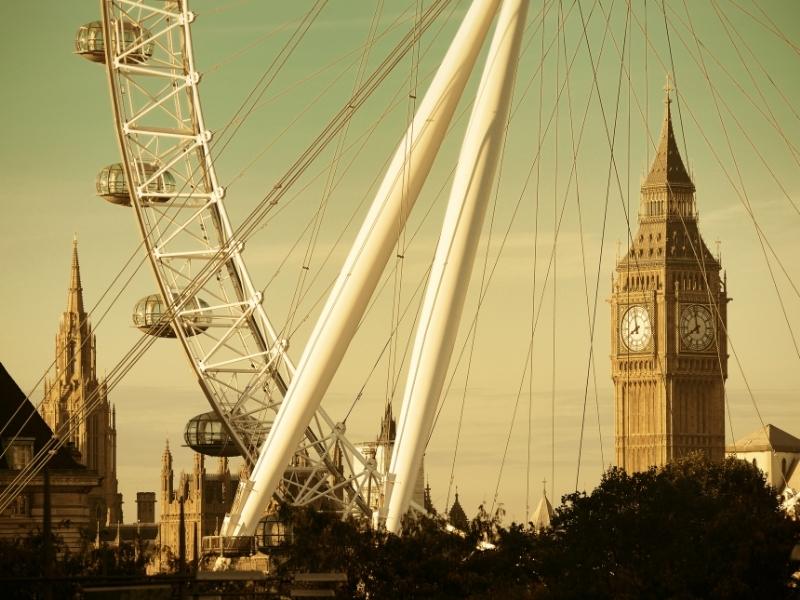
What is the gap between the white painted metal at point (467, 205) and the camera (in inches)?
2116

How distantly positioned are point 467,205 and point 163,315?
34534mm

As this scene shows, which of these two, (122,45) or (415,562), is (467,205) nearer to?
(415,562)

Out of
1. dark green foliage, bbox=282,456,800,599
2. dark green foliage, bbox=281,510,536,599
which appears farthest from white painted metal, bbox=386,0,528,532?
dark green foliage, bbox=281,510,536,599

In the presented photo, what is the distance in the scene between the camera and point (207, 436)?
150 meters

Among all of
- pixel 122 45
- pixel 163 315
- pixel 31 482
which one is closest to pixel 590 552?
pixel 163 315

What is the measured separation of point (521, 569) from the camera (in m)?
72.0

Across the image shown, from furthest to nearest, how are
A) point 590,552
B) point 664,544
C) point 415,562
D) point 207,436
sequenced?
point 207,436
point 590,552
point 664,544
point 415,562

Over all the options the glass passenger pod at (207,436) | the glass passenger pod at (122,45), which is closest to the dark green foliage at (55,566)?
the glass passenger pod at (122,45)

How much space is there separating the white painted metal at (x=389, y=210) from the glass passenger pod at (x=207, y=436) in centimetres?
9238

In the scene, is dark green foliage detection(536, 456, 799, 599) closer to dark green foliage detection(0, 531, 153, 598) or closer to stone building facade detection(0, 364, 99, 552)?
dark green foliage detection(0, 531, 153, 598)

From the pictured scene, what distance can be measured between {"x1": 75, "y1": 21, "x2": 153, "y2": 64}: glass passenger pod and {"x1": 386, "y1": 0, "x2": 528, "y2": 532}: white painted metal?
30916 millimetres

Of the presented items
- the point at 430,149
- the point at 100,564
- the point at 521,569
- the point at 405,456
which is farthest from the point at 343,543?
the point at 430,149

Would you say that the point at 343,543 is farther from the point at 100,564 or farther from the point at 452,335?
the point at 452,335

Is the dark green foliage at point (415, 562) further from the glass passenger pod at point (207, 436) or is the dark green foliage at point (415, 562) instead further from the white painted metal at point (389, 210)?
the glass passenger pod at point (207, 436)
